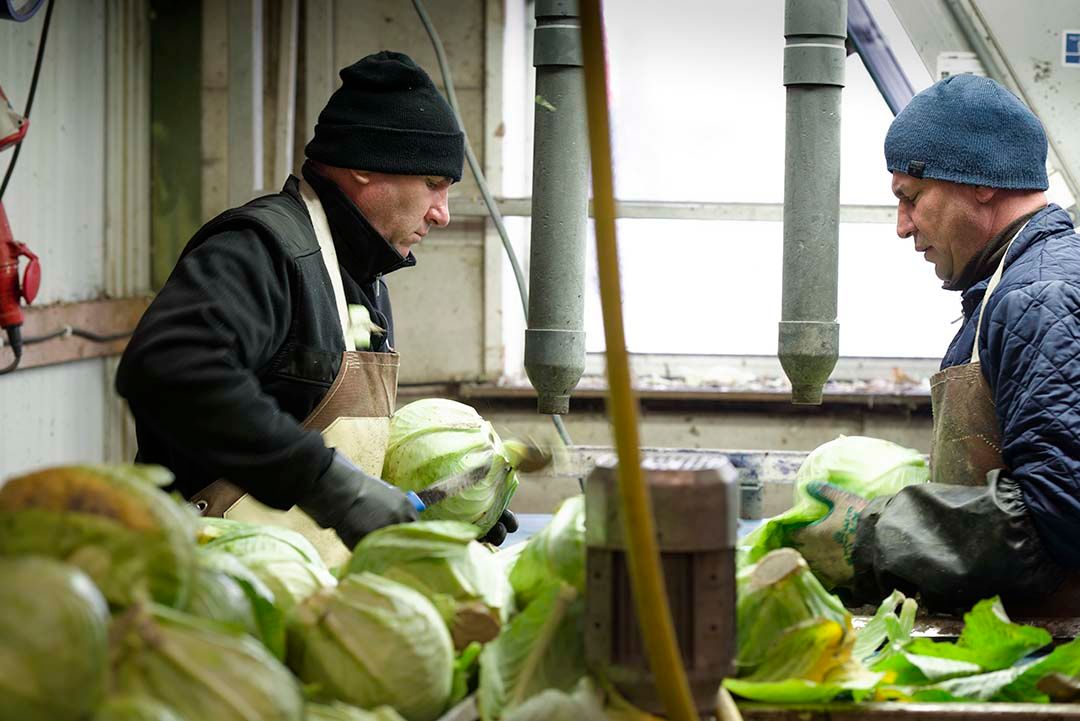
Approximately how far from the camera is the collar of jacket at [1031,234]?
93.0 inches

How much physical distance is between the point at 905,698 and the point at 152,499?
0.96 m

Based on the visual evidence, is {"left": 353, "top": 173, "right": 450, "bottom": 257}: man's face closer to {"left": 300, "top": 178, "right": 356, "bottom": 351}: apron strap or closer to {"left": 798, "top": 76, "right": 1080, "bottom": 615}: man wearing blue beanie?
{"left": 300, "top": 178, "right": 356, "bottom": 351}: apron strap

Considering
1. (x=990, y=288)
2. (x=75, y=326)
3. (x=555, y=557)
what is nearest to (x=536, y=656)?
(x=555, y=557)

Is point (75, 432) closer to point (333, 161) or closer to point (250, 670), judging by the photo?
point (333, 161)

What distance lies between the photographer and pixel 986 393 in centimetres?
228

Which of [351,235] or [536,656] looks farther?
[351,235]

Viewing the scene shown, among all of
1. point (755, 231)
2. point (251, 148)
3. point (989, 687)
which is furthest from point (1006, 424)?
point (251, 148)

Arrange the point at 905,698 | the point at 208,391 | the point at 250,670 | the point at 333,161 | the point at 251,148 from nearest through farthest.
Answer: the point at 250,670 < the point at 905,698 < the point at 208,391 < the point at 333,161 < the point at 251,148

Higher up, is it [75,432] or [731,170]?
[731,170]

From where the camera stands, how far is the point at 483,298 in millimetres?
5477

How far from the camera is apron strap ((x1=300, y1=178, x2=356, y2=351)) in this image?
245 cm

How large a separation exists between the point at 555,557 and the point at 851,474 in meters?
1.09

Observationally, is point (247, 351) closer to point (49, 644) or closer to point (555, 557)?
point (555, 557)

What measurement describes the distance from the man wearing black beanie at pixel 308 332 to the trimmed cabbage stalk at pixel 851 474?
2.25 feet
